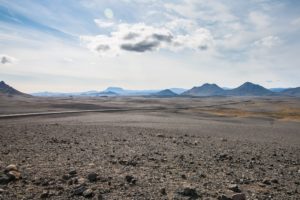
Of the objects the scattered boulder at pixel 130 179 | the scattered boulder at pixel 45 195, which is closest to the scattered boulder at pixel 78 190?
the scattered boulder at pixel 45 195

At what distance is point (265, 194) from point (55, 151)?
12425mm

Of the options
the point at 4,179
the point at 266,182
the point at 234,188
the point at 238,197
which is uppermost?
the point at 4,179

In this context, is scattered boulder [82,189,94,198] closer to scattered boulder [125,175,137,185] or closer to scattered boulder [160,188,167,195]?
scattered boulder [125,175,137,185]

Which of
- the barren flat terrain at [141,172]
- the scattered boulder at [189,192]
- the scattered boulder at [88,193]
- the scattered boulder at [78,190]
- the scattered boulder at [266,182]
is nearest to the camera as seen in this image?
the scattered boulder at [88,193]

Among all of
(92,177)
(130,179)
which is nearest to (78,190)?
(92,177)

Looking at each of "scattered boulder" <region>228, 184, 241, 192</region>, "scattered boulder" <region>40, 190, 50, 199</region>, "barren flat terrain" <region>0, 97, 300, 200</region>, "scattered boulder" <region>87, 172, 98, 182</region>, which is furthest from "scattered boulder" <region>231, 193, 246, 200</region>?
"scattered boulder" <region>40, 190, 50, 199</region>

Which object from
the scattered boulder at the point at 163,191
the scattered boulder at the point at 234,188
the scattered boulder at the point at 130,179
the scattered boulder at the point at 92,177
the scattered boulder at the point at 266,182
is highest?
the scattered boulder at the point at 92,177

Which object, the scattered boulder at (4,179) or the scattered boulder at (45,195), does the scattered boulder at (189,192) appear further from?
the scattered boulder at (4,179)

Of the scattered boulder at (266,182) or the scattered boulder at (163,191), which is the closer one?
the scattered boulder at (163,191)

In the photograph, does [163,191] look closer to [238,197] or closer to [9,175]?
[238,197]

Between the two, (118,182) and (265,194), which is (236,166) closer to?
(265,194)

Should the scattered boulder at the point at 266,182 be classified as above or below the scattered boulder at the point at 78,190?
below

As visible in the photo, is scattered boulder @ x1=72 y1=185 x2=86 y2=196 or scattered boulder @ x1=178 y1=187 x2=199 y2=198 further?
scattered boulder @ x1=178 y1=187 x2=199 y2=198

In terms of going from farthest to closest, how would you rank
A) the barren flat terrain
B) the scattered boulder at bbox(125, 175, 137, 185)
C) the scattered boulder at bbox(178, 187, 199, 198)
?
Answer: the scattered boulder at bbox(125, 175, 137, 185) → the barren flat terrain → the scattered boulder at bbox(178, 187, 199, 198)
